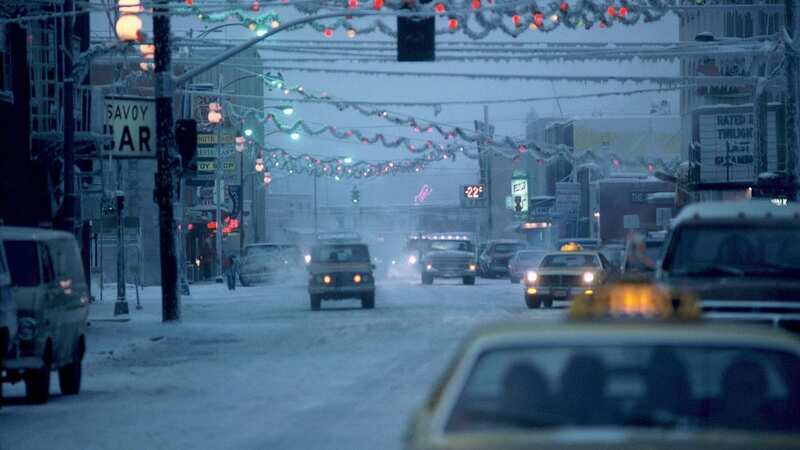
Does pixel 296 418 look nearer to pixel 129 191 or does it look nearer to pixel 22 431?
pixel 22 431

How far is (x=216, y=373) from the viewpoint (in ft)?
70.6

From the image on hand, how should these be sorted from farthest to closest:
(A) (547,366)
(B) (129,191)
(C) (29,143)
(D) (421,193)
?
(D) (421,193) < (B) (129,191) < (C) (29,143) < (A) (547,366)

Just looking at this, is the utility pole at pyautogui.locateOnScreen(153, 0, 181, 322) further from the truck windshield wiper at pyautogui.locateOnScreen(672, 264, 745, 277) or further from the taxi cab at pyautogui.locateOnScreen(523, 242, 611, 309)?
the truck windshield wiper at pyautogui.locateOnScreen(672, 264, 745, 277)

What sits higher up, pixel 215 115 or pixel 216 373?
pixel 215 115

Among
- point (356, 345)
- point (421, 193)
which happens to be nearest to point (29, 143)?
point (356, 345)

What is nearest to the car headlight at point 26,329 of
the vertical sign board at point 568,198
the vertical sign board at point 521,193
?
the vertical sign board at point 568,198

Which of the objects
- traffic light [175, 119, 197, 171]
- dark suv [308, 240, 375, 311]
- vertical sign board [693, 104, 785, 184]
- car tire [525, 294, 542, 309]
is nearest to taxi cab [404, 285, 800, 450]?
traffic light [175, 119, 197, 171]

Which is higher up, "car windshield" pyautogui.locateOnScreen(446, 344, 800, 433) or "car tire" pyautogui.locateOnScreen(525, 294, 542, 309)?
"car windshield" pyautogui.locateOnScreen(446, 344, 800, 433)

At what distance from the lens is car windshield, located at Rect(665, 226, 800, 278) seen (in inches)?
563

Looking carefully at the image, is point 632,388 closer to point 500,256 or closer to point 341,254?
point 341,254

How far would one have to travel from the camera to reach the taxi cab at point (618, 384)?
5.93m

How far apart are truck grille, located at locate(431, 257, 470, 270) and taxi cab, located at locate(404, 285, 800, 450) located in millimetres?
53101

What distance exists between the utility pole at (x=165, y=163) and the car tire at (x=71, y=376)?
47.5 feet

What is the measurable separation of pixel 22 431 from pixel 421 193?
124 metres
